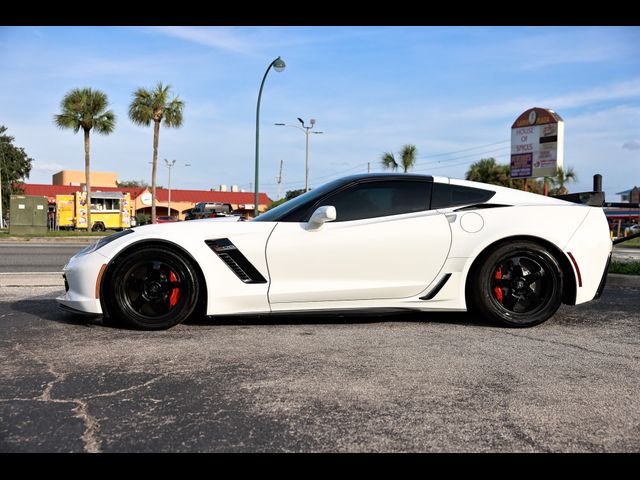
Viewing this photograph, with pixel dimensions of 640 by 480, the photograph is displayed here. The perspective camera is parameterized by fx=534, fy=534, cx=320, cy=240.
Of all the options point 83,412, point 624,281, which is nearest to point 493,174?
point 624,281

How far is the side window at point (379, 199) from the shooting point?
13.6ft

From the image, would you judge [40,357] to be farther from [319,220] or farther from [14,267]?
[14,267]

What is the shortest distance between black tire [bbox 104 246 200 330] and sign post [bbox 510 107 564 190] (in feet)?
79.3

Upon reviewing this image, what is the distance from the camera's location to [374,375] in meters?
2.82

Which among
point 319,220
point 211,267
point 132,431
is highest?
point 319,220

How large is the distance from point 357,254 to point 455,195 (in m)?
0.98

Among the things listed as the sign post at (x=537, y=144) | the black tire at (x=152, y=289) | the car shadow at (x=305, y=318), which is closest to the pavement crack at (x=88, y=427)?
the black tire at (x=152, y=289)

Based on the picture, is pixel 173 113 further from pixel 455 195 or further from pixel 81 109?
pixel 455 195

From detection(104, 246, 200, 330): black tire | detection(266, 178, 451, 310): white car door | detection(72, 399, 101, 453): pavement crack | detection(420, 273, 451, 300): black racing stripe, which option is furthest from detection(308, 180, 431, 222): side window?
detection(72, 399, 101, 453): pavement crack

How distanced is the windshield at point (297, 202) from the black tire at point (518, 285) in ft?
4.33

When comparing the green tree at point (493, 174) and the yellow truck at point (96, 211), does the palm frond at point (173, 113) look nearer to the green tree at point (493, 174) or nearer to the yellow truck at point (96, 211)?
the yellow truck at point (96, 211)
